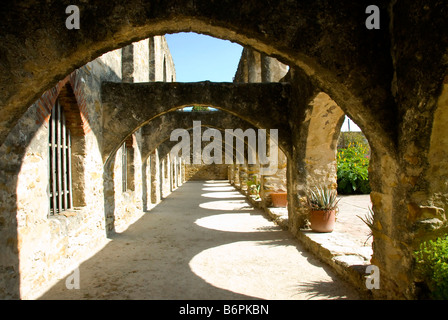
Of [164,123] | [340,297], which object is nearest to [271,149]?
[164,123]

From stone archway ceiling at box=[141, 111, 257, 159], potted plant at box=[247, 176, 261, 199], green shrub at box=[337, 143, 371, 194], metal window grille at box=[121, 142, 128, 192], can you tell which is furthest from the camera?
green shrub at box=[337, 143, 371, 194]

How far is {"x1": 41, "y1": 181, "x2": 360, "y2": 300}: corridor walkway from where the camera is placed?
3.31m

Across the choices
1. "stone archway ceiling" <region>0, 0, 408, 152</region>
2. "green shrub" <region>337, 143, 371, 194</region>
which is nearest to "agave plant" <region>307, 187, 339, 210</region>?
"stone archway ceiling" <region>0, 0, 408, 152</region>

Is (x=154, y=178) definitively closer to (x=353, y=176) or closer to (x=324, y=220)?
(x=353, y=176)

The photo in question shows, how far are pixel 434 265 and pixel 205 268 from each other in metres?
2.67

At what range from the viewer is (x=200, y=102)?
5.96 metres

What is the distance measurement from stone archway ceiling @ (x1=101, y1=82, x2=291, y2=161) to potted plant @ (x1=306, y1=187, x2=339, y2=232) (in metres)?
1.17

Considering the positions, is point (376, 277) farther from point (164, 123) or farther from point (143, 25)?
point (164, 123)

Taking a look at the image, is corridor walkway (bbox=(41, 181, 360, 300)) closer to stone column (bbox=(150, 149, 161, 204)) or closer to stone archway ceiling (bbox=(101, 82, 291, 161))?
stone archway ceiling (bbox=(101, 82, 291, 161))

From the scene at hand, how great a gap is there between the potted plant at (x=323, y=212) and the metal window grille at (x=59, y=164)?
12.3 feet

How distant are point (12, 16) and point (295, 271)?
3.76m

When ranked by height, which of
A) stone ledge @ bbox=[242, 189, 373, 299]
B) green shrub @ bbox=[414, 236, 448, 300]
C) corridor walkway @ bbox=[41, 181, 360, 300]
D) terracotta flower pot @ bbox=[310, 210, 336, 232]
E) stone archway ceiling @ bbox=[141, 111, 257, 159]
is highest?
stone archway ceiling @ bbox=[141, 111, 257, 159]

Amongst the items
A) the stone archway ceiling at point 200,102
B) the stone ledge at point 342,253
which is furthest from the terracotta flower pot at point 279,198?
the stone ledge at point 342,253

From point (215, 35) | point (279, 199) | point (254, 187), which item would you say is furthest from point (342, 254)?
point (254, 187)
